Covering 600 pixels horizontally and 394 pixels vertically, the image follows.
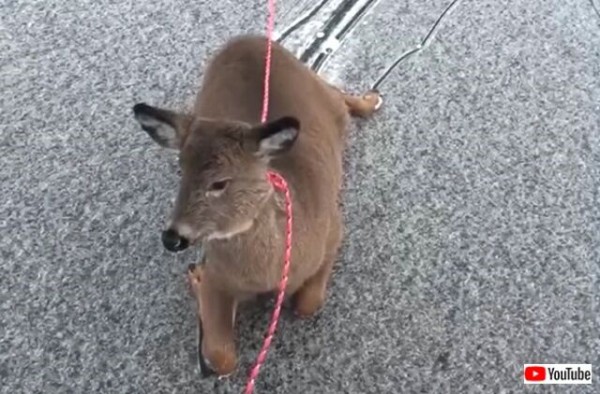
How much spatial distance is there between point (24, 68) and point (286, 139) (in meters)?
0.73

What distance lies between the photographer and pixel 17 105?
53.7 inches

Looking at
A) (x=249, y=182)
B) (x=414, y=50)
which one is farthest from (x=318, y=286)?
(x=414, y=50)

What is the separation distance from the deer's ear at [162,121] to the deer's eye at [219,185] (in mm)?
66

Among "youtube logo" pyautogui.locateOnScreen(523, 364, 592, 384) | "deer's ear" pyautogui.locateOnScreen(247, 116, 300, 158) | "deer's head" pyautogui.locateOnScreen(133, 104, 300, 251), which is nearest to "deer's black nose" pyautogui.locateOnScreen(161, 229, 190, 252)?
"deer's head" pyautogui.locateOnScreen(133, 104, 300, 251)

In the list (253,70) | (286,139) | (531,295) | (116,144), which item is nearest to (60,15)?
(116,144)

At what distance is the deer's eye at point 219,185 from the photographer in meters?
0.86

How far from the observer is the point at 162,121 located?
883mm

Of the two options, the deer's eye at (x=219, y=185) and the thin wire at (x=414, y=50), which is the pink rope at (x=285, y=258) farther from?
the thin wire at (x=414, y=50)

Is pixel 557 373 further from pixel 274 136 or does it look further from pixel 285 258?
pixel 274 136

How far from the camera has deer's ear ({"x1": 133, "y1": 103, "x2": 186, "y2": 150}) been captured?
880mm

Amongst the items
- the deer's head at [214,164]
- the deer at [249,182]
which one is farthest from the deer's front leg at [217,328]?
the deer's head at [214,164]


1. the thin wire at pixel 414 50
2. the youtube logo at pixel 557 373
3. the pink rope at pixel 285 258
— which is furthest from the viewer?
the thin wire at pixel 414 50

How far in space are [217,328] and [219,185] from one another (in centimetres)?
24

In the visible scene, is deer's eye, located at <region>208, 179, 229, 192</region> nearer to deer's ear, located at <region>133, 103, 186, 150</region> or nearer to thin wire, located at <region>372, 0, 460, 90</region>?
deer's ear, located at <region>133, 103, 186, 150</region>
